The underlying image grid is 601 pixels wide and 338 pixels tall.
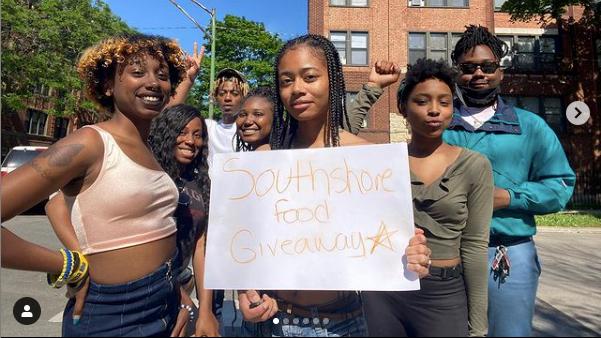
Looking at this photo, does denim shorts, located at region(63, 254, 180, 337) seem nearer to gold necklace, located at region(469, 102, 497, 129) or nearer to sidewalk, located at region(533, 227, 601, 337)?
gold necklace, located at region(469, 102, 497, 129)

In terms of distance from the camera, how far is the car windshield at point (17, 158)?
13.4m

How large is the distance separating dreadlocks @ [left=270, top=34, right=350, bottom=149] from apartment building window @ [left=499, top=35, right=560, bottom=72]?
25.7 meters

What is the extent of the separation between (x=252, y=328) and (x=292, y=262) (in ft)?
1.30

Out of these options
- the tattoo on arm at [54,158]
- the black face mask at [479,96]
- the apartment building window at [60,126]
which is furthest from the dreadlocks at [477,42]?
the apartment building window at [60,126]

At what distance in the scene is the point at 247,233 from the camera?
5.56ft

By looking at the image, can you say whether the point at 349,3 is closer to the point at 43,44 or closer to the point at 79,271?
the point at 43,44

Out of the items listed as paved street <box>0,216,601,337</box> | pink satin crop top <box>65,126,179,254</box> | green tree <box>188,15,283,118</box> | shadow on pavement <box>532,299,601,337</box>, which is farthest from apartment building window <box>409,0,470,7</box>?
pink satin crop top <box>65,126,179,254</box>

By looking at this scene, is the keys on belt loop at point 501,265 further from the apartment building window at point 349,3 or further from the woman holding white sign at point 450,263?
the apartment building window at point 349,3

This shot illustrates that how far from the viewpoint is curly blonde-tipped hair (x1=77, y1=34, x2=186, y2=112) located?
1.85 meters

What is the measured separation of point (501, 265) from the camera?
87.4 inches

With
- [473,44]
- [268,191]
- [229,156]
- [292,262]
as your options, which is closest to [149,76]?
[229,156]

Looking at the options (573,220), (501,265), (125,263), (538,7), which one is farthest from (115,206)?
(538,7)

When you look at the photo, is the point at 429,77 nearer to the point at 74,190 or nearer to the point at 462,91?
the point at 462,91

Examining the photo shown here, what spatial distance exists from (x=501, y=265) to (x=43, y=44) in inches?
1065
